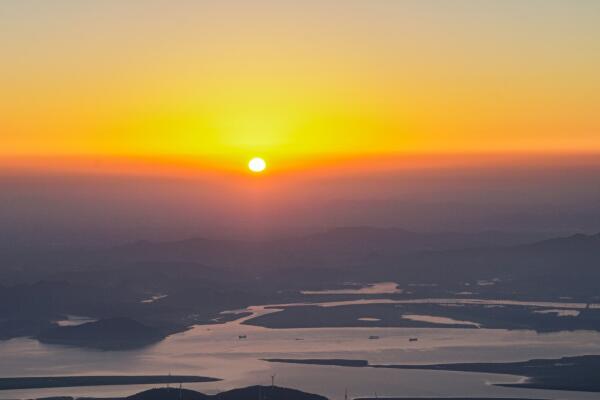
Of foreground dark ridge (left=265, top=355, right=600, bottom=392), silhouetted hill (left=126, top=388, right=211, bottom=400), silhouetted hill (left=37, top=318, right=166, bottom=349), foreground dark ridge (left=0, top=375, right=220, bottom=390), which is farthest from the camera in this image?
silhouetted hill (left=37, top=318, right=166, bottom=349)

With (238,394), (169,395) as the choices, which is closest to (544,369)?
(238,394)

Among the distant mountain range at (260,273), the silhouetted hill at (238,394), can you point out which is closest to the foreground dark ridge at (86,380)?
the silhouetted hill at (238,394)

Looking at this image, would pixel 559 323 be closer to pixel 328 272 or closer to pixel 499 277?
pixel 499 277

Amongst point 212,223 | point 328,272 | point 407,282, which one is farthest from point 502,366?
point 212,223

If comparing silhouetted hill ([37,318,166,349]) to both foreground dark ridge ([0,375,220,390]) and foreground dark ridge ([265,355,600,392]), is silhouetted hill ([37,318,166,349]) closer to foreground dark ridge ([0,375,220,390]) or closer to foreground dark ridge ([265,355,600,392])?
foreground dark ridge ([0,375,220,390])

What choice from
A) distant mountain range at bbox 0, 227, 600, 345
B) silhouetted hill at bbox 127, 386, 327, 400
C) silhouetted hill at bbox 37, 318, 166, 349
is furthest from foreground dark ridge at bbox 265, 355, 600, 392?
distant mountain range at bbox 0, 227, 600, 345

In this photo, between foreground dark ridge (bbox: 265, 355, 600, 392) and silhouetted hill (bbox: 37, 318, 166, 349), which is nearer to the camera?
foreground dark ridge (bbox: 265, 355, 600, 392)
